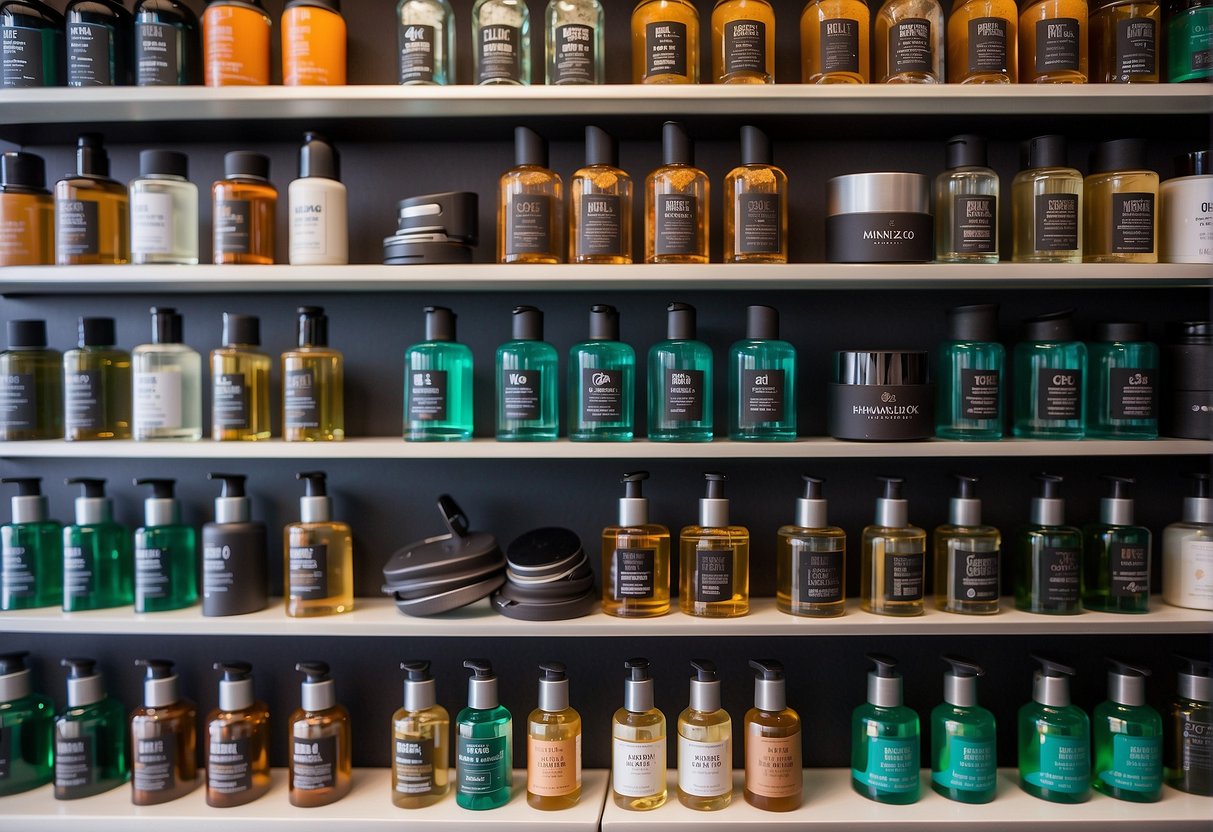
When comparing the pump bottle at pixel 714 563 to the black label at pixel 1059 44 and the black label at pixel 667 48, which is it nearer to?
the black label at pixel 667 48

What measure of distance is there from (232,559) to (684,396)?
2.33 feet

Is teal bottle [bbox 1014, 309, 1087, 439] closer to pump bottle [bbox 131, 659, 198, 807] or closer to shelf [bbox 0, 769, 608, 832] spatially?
shelf [bbox 0, 769, 608, 832]

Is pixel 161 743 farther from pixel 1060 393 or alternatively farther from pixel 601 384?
pixel 1060 393

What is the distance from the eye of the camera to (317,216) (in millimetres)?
1137

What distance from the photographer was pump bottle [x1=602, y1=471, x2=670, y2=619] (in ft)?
3.72

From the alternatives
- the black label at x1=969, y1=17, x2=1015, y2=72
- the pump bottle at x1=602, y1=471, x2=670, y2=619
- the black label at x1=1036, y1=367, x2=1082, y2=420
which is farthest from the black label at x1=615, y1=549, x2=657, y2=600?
the black label at x1=969, y1=17, x2=1015, y2=72

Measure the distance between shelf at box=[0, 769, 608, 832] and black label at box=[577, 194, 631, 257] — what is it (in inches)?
31.8

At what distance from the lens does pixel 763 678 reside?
114 cm

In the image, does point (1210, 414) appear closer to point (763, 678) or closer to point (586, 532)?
point (763, 678)

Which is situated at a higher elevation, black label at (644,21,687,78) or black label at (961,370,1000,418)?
black label at (644,21,687,78)

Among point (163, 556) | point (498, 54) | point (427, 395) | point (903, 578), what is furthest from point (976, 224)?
point (163, 556)

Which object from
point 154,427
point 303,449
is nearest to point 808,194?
point 303,449

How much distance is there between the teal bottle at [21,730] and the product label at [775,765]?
1.08 meters

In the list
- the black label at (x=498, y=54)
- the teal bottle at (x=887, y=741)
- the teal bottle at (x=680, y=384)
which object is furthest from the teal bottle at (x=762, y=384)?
the black label at (x=498, y=54)
